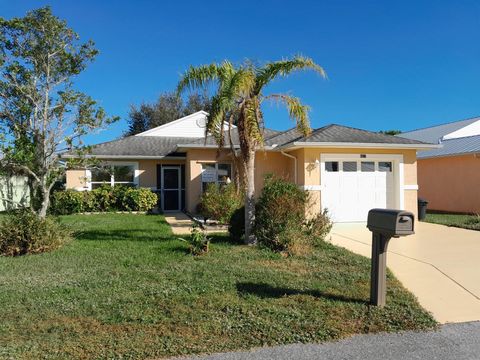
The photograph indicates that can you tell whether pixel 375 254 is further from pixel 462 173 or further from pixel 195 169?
pixel 462 173

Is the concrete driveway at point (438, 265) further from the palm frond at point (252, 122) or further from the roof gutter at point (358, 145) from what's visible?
the palm frond at point (252, 122)

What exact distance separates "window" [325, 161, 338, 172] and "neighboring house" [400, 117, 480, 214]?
5.69m

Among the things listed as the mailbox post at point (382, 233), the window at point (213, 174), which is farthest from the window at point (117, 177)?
the mailbox post at point (382, 233)

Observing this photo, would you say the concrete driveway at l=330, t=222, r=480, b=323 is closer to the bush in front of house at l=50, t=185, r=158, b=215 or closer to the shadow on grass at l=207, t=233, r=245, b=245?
the shadow on grass at l=207, t=233, r=245, b=245

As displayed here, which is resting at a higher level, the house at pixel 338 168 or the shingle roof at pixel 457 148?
the shingle roof at pixel 457 148

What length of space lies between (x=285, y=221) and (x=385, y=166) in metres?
7.29

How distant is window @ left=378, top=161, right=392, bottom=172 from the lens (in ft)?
47.1

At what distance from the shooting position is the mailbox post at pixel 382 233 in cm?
463

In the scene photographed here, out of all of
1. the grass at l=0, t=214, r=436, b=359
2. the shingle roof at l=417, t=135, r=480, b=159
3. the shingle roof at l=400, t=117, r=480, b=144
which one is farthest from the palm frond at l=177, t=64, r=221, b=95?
the shingle roof at l=400, t=117, r=480, b=144

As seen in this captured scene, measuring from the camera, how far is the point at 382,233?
16.0 feet

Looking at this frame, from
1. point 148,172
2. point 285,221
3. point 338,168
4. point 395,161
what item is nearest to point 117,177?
point 148,172

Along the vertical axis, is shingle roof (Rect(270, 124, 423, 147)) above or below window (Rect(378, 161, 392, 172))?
above

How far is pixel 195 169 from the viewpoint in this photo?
1716cm

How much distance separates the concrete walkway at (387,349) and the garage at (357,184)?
9.59 metres
